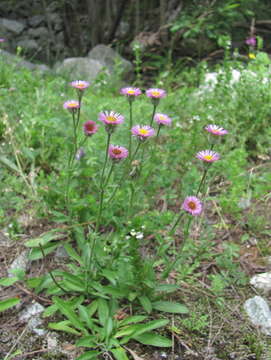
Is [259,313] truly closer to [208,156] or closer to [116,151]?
[208,156]

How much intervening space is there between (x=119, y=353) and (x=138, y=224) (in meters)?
0.50

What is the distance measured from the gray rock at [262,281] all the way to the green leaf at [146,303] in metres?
0.55

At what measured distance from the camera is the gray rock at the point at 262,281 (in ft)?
5.50

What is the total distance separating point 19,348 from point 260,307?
37.5 inches

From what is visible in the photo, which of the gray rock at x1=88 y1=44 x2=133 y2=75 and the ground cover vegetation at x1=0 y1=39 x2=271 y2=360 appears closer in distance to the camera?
the ground cover vegetation at x1=0 y1=39 x2=271 y2=360

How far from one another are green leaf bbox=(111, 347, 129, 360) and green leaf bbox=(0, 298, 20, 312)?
0.41 meters

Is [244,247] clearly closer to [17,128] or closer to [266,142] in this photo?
[266,142]

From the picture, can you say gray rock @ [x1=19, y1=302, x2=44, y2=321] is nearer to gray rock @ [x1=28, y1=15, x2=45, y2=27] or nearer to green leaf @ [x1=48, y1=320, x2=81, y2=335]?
green leaf @ [x1=48, y1=320, x2=81, y2=335]

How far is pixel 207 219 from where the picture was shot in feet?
6.89

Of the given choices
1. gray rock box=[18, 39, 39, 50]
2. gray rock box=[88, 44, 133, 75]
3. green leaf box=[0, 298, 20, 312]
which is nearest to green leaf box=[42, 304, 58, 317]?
green leaf box=[0, 298, 20, 312]

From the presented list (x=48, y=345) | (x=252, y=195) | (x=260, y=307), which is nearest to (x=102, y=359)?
(x=48, y=345)

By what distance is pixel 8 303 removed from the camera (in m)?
1.41

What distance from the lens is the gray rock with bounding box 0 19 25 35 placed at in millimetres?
7872

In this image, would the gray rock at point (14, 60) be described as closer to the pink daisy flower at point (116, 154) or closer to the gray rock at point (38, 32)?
the pink daisy flower at point (116, 154)
